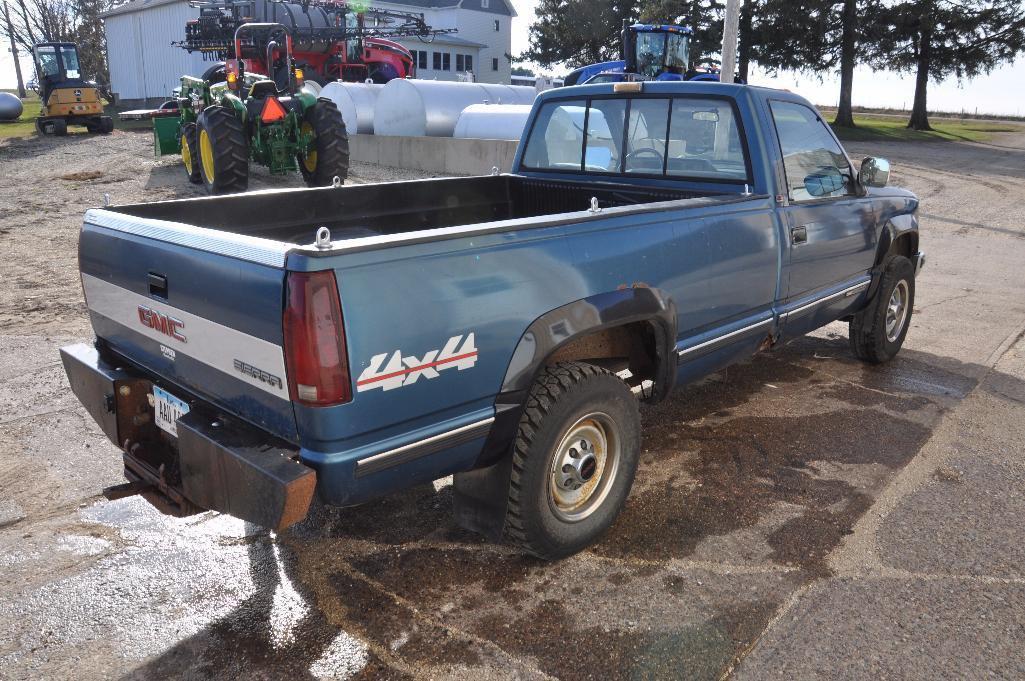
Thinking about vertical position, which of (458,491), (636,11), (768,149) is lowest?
(458,491)

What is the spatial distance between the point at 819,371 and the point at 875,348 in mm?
427

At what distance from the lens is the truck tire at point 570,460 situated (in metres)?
3.26

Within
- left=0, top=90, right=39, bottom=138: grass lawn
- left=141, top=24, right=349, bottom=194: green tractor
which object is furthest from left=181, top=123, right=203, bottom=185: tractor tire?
left=0, top=90, right=39, bottom=138: grass lawn

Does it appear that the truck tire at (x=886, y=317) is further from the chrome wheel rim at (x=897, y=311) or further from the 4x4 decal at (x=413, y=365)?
the 4x4 decal at (x=413, y=365)

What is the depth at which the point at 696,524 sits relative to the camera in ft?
12.8

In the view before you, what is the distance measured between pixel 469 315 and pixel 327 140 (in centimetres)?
1145

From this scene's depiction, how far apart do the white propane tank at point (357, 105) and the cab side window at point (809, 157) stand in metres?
15.7

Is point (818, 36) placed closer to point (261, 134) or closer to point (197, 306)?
point (261, 134)

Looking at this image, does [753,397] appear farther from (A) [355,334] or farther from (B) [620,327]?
(A) [355,334]

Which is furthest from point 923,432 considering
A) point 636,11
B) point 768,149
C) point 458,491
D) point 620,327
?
point 636,11

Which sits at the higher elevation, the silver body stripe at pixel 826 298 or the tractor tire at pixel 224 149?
the tractor tire at pixel 224 149

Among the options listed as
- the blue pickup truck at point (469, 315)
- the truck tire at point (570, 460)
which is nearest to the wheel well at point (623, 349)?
the blue pickup truck at point (469, 315)

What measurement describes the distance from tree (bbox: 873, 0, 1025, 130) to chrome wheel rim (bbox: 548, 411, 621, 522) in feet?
115

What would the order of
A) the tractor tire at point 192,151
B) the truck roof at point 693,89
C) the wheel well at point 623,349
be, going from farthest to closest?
the tractor tire at point 192,151
the truck roof at point 693,89
the wheel well at point 623,349
